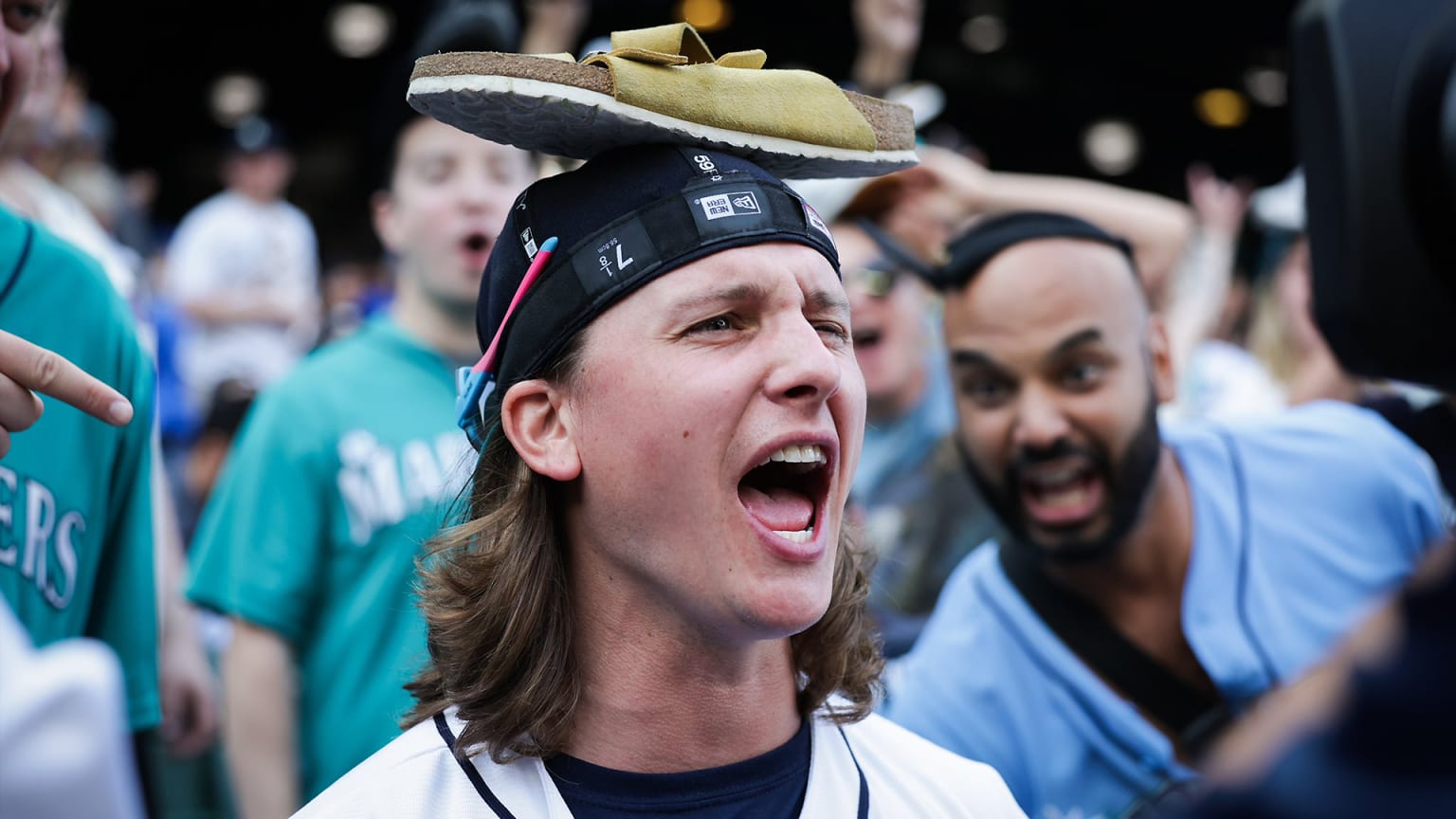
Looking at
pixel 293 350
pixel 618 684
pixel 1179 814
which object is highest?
pixel 1179 814

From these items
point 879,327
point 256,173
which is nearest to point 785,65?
point 256,173

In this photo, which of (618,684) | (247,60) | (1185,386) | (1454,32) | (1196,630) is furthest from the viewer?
(247,60)

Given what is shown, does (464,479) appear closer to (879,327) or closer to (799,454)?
(799,454)

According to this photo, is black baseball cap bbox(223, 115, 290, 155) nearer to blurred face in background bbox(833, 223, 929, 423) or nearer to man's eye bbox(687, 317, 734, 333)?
blurred face in background bbox(833, 223, 929, 423)

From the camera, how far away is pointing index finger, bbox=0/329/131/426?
177cm

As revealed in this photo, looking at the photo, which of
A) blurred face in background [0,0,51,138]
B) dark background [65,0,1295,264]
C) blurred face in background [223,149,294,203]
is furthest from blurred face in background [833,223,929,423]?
dark background [65,0,1295,264]

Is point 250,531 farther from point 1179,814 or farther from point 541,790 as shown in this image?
point 1179,814

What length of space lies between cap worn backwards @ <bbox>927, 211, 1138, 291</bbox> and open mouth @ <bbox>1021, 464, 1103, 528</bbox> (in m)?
0.47

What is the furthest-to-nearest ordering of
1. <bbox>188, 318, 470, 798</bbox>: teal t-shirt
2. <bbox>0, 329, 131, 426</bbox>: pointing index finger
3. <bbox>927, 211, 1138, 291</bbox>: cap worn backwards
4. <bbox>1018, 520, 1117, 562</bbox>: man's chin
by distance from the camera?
1. <bbox>188, 318, 470, 798</bbox>: teal t-shirt
2. <bbox>927, 211, 1138, 291</bbox>: cap worn backwards
3. <bbox>1018, 520, 1117, 562</bbox>: man's chin
4. <bbox>0, 329, 131, 426</bbox>: pointing index finger

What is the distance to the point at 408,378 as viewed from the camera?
349 cm

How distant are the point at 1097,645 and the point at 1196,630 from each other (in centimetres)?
20

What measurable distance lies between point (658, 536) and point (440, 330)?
1847 millimetres

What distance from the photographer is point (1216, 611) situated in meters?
2.86

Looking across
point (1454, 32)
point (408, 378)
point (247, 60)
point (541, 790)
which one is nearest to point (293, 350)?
point (408, 378)
